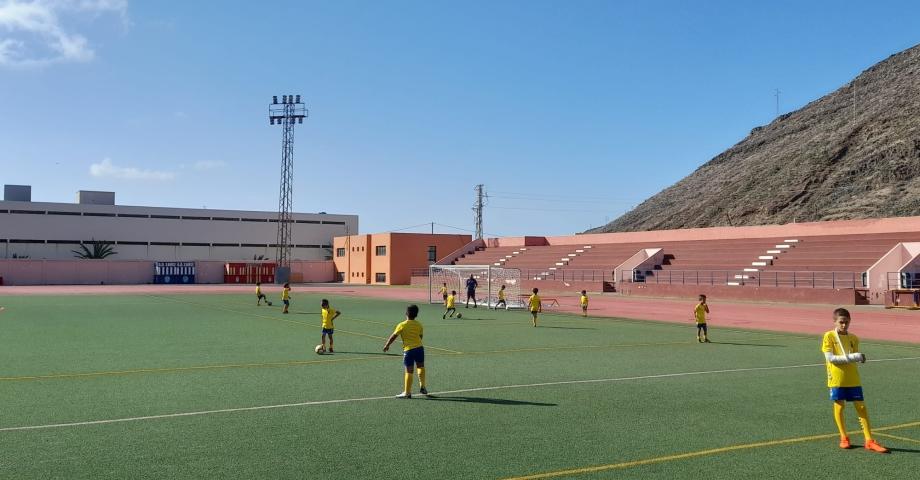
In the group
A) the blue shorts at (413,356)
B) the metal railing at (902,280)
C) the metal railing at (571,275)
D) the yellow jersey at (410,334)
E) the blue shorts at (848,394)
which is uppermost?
the metal railing at (571,275)

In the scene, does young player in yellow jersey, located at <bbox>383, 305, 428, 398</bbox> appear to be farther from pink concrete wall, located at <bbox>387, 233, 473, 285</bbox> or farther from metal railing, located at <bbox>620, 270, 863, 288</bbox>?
pink concrete wall, located at <bbox>387, 233, 473, 285</bbox>

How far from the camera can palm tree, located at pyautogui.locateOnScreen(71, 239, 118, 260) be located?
95.2 meters

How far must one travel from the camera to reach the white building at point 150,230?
305ft

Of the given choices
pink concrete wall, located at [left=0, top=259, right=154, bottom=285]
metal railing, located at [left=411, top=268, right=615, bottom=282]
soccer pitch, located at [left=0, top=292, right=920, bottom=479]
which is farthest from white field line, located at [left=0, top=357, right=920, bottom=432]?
pink concrete wall, located at [left=0, top=259, right=154, bottom=285]

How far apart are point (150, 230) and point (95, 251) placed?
7.36m

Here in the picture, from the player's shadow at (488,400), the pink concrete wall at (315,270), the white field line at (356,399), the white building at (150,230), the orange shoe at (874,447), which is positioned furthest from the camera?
the pink concrete wall at (315,270)

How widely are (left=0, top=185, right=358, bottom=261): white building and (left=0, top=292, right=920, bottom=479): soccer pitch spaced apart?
264 feet

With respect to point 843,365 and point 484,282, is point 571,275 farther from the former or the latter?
point 843,365

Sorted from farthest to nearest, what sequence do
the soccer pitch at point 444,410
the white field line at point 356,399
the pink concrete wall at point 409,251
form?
the pink concrete wall at point 409,251 < the white field line at point 356,399 < the soccer pitch at point 444,410

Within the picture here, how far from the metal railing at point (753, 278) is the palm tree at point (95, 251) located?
67.7 metres

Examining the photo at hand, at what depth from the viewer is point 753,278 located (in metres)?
50.0

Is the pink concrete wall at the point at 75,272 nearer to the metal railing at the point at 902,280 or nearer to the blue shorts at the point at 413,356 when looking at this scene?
the metal railing at the point at 902,280

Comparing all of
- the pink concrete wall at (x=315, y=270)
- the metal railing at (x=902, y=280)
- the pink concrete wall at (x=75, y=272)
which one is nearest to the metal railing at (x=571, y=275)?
the metal railing at (x=902, y=280)

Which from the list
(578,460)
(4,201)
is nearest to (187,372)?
(578,460)
